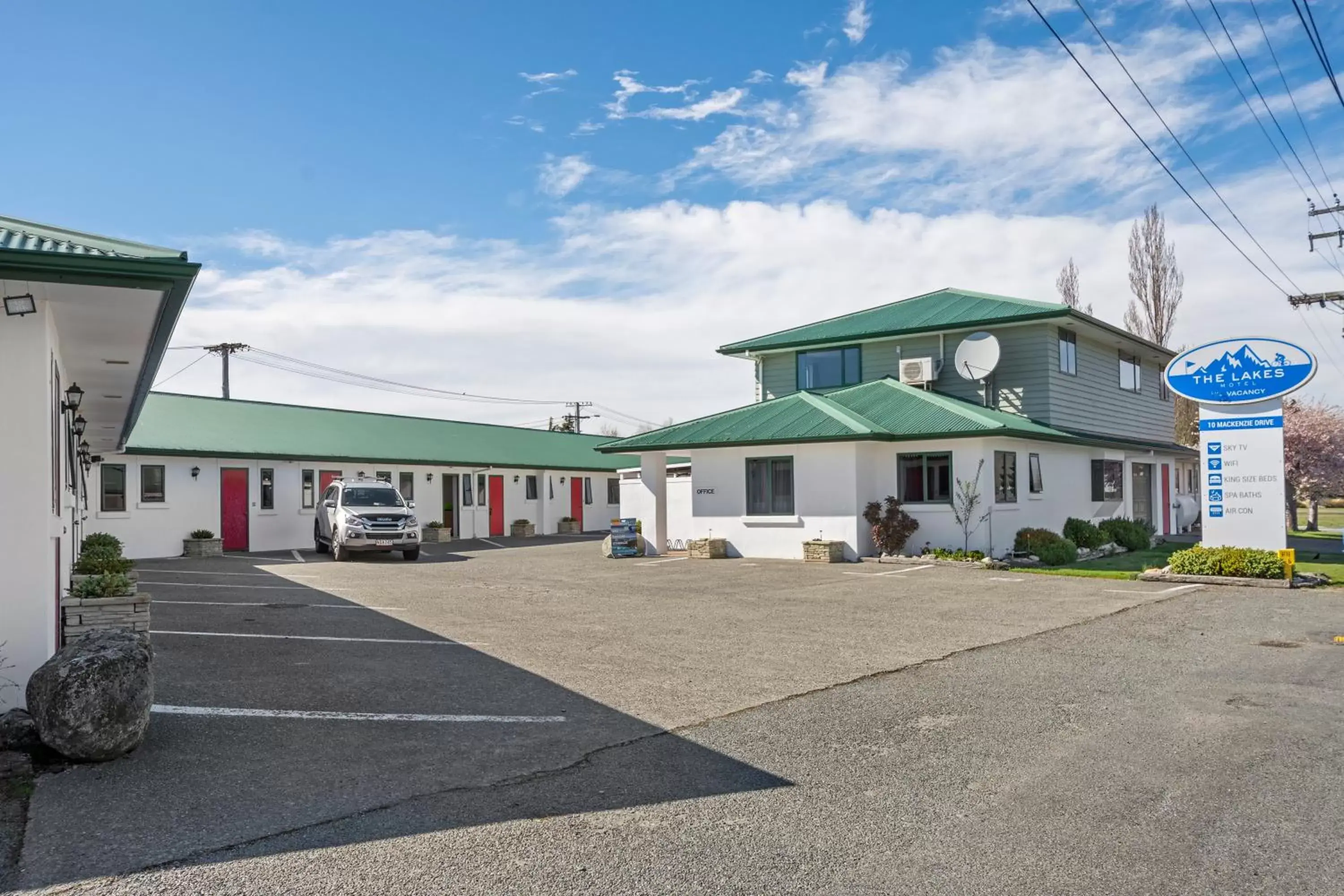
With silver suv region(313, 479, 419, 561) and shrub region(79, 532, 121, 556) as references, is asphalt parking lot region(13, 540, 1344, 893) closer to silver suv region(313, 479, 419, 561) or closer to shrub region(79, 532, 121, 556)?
shrub region(79, 532, 121, 556)

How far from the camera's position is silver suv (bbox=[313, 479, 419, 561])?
77.8ft

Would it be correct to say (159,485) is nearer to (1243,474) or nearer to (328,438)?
(328,438)

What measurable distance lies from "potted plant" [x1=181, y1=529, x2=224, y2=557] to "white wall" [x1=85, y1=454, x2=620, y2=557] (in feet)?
0.66

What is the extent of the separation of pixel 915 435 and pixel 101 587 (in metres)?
16.2

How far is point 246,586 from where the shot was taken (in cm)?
1728

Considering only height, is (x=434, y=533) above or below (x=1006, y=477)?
below

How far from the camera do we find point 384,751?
20.9 feet

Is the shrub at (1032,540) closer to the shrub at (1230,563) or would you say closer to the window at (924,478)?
the window at (924,478)

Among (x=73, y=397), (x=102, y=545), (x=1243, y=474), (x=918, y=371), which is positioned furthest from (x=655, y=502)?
(x=73, y=397)

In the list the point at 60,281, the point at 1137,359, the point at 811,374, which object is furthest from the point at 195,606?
the point at 1137,359

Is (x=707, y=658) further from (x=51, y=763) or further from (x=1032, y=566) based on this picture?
(x=1032, y=566)

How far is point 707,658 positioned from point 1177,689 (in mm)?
4380

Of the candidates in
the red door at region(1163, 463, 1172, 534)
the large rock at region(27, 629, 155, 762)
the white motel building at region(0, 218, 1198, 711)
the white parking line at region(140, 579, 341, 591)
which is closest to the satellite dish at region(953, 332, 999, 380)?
the white motel building at region(0, 218, 1198, 711)

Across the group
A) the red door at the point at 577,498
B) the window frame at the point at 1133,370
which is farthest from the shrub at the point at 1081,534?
the red door at the point at 577,498
